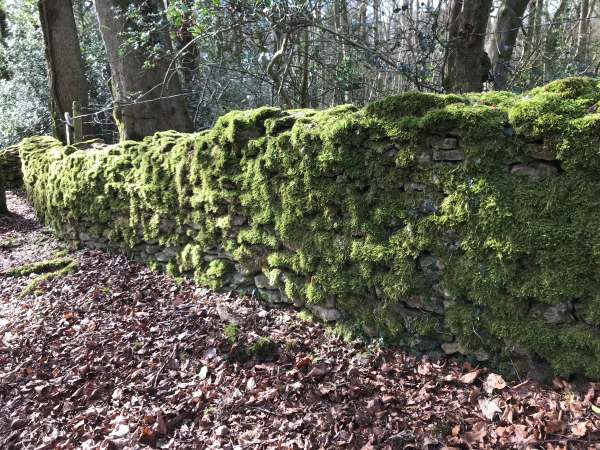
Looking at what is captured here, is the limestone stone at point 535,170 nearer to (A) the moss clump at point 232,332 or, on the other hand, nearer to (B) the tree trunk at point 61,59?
(A) the moss clump at point 232,332

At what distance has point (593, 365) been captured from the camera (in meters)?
2.56

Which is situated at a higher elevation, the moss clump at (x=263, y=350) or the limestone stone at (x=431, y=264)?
the limestone stone at (x=431, y=264)

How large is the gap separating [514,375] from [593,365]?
0.47 m

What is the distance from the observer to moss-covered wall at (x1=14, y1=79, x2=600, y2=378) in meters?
2.55

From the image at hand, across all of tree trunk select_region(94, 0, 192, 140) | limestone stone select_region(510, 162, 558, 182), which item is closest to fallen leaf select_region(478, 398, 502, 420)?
limestone stone select_region(510, 162, 558, 182)

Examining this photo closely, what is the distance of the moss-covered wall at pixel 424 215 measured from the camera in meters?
2.55

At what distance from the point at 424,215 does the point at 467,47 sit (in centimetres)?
298

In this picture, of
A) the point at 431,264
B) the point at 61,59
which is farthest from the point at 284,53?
the point at 61,59

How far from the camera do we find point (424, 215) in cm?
308

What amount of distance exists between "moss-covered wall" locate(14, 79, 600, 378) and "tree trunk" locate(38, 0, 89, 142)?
8134 millimetres

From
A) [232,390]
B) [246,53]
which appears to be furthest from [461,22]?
[232,390]

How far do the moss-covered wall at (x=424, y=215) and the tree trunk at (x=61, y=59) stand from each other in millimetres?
8134

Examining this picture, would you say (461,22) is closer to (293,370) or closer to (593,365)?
(593,365)

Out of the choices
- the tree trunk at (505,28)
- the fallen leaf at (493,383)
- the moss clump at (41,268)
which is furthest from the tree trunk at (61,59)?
the fallen leaf at (493,383)
